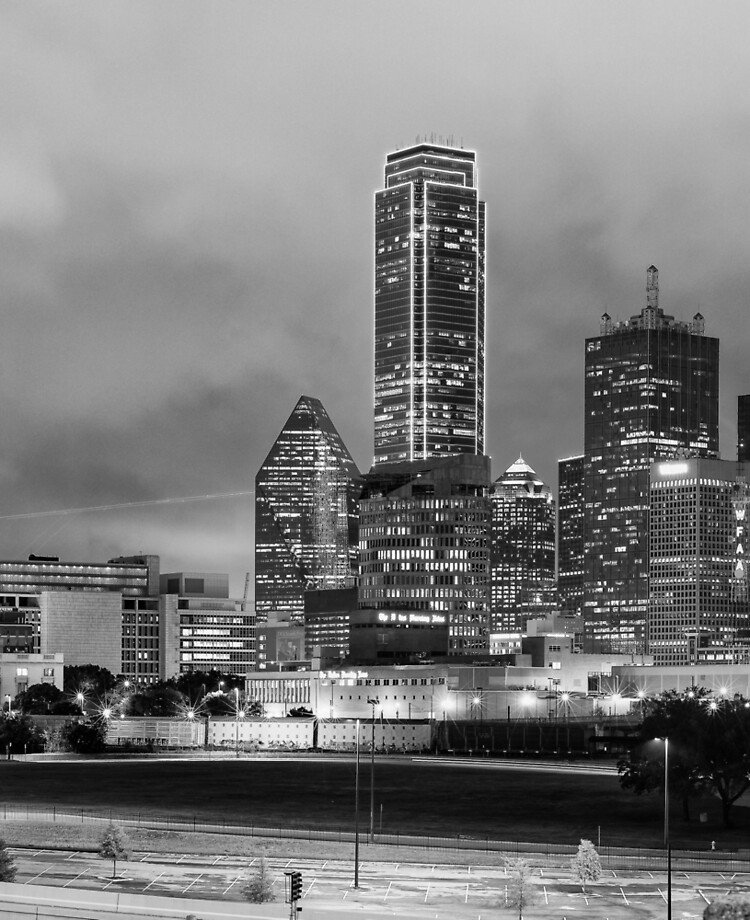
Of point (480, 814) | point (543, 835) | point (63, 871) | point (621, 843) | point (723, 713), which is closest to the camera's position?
point (63, 871)

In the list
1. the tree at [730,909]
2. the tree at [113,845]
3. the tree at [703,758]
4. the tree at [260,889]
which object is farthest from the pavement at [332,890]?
the tree at [703,758]

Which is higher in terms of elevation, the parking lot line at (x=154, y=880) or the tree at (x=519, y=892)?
the tree at (x=519, y=892)

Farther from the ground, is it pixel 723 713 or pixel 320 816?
pixel 723 713

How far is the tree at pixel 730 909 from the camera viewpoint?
9788 centimetres

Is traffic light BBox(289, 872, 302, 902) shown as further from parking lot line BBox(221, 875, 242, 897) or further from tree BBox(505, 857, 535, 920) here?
parking lot line BBox(221, 875, 242, 897)

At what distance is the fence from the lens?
137500mm

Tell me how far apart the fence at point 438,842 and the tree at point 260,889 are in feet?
88.6

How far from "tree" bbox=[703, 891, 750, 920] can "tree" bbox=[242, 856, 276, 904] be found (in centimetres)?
2960

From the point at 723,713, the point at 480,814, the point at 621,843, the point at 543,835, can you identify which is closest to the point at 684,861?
the point at 621,843

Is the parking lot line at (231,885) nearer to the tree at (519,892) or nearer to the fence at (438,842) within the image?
the fence at (438,842)

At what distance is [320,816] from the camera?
18825 cm

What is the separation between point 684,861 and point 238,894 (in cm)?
3956

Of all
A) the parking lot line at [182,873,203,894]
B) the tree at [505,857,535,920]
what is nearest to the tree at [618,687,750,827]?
the tree at [505,857,535,920]

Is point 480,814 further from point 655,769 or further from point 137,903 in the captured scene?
point 137,903
